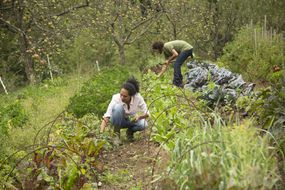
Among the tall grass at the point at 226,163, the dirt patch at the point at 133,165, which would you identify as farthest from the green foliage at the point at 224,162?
the dirt patch at the point at 133,165

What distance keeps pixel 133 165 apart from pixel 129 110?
3.80 ft

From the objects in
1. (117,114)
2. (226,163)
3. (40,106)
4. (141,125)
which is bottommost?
(40,106)

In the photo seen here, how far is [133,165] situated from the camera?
5859mm

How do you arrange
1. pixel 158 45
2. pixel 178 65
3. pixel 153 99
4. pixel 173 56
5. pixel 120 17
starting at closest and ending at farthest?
pixel 153 99
pixel 158 45
pixel 173 56
pixel 178 65
pixel 120 17

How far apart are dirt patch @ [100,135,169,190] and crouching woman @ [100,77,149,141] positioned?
0.28m

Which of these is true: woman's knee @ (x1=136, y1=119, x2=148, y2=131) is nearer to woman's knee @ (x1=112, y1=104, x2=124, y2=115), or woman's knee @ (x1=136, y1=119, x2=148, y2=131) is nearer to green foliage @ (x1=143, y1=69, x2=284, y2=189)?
woman's knee @ (x1=112, y1=104, x2=124, y2=115)

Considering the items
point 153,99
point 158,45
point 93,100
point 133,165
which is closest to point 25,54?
point 158,45

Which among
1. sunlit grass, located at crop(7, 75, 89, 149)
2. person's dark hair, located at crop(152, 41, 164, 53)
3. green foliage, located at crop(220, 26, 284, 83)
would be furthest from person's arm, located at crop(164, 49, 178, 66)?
sunlit grass, located at crop(7, 75, 89, 149)

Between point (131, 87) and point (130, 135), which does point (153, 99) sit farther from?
point (131, 87)

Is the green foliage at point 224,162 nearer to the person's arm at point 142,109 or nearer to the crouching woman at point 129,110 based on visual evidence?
the person's arm at point 142,109

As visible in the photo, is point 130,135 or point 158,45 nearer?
point 130,135

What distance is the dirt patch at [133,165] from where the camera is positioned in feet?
15.8


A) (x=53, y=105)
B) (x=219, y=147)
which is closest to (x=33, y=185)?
(x=219, y=147)

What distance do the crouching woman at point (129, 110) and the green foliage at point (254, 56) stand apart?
419cm
